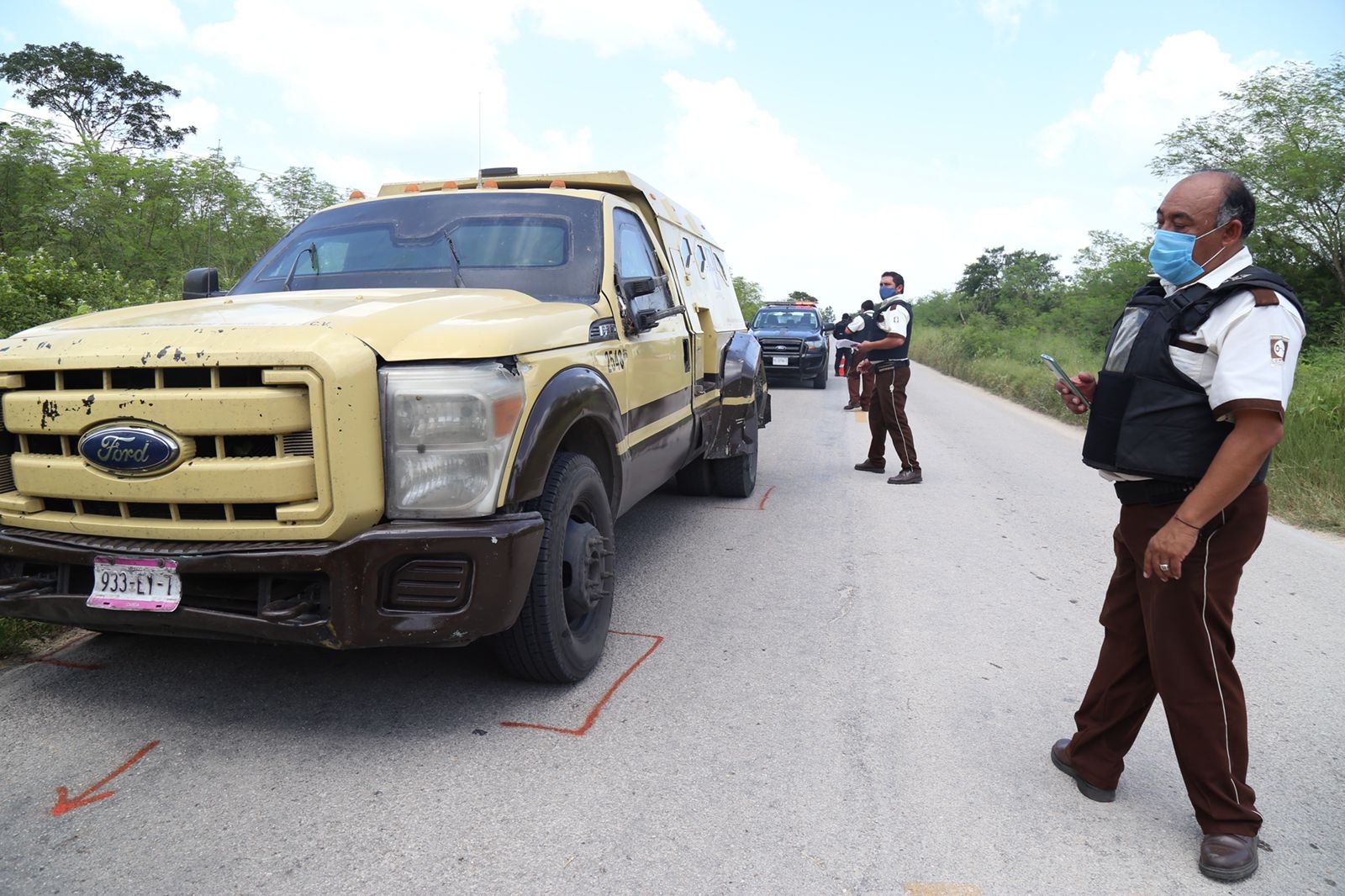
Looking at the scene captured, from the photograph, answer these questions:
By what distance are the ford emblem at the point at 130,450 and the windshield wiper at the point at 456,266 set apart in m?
1.55

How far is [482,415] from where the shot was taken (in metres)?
2.72

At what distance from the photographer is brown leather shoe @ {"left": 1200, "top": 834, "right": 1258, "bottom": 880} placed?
2.40 metres

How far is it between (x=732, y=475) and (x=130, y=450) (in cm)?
484

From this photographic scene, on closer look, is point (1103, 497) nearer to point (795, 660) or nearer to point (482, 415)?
point (795, 660)

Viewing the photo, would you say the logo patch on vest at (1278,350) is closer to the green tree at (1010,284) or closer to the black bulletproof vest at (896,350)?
the black bulletproof vest at (896,350)

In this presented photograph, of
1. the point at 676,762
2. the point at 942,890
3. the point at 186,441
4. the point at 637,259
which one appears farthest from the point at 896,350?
the point at 186,441

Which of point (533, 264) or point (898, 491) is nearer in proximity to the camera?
point (533, 264)

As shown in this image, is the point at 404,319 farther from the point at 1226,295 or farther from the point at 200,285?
the point at 1226,295

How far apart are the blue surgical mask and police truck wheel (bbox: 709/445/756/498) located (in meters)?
4.48

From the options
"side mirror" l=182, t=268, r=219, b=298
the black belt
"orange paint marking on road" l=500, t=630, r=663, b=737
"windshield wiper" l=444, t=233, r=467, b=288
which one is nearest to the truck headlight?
"orange paint marking on road" l=500, t=630, r=663, b=737

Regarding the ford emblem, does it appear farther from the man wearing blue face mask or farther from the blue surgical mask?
the blue surgical mask

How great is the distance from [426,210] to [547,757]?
2794 mm

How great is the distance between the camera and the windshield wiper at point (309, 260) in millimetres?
4200

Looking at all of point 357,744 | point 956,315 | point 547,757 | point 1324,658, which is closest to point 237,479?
point 357,744
